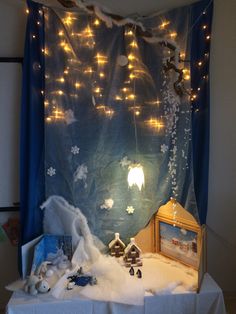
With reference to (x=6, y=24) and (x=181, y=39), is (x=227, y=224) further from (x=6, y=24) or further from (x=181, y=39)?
(x=6, y=24)

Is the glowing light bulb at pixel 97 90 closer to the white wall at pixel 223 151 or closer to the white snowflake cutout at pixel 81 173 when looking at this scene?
the white snowflake cutout at pixel 81 173

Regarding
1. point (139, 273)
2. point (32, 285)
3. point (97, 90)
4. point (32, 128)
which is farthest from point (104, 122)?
point (32, 285)

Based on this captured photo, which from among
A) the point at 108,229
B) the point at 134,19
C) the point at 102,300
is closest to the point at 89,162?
the point at 108,229

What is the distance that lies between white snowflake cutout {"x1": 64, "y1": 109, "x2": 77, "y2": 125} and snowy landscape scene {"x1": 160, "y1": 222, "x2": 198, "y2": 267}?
37.5 inches

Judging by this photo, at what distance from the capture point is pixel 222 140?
7.63 ft

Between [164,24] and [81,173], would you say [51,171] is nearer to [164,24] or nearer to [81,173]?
[81,173]

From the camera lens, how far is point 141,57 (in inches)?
84.5

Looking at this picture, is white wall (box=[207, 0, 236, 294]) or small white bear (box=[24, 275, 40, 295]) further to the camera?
white wall (box=[207, 0, 236, 294])

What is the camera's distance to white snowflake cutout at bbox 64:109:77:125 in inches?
83.1

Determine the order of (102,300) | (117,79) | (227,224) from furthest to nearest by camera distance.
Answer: (227,224) → (117,79) → (102,300)

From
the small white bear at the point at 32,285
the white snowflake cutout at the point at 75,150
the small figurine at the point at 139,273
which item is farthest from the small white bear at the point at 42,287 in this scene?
the white snowflake cutout at the point at 75,150

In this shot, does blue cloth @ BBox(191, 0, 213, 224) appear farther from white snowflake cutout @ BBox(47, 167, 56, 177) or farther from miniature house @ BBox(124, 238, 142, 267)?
white snowflake cutout @ BBox(47, 167, 56, 177)

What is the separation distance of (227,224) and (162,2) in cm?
170

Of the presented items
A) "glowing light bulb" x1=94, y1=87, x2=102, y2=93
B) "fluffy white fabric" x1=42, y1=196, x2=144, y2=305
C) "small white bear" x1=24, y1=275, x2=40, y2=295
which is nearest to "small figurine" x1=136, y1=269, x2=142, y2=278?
"fluffy white fabric" x1=42, y1=196, x2=144, y2=305
